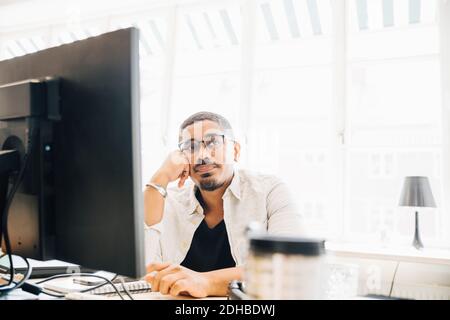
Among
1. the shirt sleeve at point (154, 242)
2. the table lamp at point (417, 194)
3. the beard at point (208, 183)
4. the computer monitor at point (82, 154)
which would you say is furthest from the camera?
the table lamp at point (417, 194)

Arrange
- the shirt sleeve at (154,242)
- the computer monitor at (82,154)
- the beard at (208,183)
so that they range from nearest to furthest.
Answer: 1. the computer monitor at (82,154)
2. the shirt sleeve at (154,242)
3. the beard at (208,183)

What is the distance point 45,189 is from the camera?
0.74 metres

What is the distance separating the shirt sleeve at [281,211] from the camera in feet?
4.43

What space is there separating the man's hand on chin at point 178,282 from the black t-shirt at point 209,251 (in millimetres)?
430

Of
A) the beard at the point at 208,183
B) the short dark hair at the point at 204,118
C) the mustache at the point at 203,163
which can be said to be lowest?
the beard at the point at 208,183

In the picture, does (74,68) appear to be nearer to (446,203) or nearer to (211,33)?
(446,203)

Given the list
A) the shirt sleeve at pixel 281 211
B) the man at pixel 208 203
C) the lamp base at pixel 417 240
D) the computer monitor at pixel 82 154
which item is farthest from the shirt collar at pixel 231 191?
the lamp base at pixel 417 240

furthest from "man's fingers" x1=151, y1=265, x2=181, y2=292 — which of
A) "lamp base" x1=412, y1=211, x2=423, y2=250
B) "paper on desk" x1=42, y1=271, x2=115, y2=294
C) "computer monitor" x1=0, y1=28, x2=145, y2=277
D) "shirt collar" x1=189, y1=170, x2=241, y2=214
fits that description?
"lamp base" x1=412, y1=211, x2=423, y2=250

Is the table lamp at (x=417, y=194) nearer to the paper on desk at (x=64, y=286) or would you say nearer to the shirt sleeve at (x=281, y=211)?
the shirt sleeve at (x=281, y=211)

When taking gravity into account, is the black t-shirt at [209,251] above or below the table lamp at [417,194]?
below

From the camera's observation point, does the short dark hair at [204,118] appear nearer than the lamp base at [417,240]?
Yes
